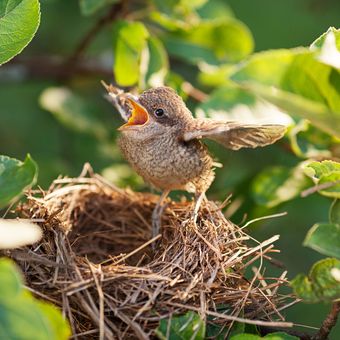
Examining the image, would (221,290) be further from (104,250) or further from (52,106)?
(52,106)

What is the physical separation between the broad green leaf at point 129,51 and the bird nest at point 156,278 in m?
0.55

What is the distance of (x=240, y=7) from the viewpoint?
4062mm

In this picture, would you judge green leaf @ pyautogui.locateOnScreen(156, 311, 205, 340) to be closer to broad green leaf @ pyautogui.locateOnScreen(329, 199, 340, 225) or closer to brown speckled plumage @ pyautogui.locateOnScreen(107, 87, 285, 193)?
broad green leaf @ pyautogui.locateOnScreen(329, 199, 340, 225)

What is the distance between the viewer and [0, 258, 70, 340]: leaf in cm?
145

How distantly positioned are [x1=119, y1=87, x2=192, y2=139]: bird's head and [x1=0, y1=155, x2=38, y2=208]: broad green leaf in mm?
764

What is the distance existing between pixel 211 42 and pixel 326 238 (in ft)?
5.18

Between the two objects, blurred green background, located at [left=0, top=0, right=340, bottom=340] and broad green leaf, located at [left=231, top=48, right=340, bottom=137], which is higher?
broad green leaf, located at [left=231, top=48, right=340, bottom=137]

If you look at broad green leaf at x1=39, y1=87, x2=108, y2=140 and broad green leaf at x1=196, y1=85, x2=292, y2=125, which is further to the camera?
broad green leaf at x1=39, y1=87, x2=108, y2=140

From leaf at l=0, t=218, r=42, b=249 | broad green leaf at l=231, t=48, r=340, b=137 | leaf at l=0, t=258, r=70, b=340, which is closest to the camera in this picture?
leaf at l=0, t=258, r=70, b=340

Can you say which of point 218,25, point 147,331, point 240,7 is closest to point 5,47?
point 147,331

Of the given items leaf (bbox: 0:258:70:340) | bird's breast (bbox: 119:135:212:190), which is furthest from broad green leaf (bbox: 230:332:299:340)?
bird's breast (bbox: 119:135:212:190)

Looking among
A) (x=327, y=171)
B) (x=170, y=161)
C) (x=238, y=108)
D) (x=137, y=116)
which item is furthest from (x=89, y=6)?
(x=327, y=171)

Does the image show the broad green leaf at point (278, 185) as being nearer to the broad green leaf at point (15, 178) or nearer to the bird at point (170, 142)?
the bird at point (170, 142)

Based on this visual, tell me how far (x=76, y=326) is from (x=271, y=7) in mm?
2596
